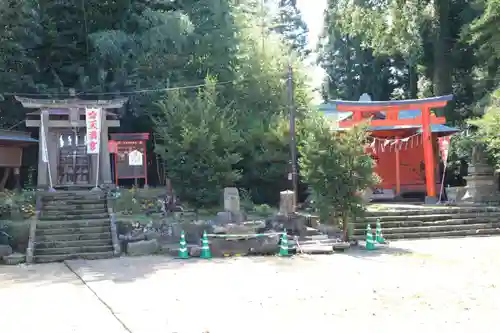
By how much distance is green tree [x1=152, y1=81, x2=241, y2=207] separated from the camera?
17359 millimetres

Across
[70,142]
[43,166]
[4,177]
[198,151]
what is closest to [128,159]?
[70,142]

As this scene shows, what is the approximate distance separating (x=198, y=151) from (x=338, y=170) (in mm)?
5388

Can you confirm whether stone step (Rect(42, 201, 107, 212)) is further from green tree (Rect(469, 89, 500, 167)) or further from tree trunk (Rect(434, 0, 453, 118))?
tree trunk (Rect(434, 0, 453, 118))

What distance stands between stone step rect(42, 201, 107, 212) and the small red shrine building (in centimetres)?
975

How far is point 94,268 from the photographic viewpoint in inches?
456

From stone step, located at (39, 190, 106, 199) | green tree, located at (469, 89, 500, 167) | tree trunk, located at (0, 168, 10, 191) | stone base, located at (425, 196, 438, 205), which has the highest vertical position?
green tree, located at (469, 89, 500, 167)

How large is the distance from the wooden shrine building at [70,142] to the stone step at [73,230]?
357cm

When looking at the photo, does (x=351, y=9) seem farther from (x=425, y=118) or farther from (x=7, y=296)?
(x=7, y=296)

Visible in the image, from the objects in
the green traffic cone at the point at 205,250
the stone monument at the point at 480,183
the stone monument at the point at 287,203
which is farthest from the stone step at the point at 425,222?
the green traffic cone at the point at 205,250

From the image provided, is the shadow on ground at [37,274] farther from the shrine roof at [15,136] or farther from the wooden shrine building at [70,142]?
the shrine roof at [15,136]

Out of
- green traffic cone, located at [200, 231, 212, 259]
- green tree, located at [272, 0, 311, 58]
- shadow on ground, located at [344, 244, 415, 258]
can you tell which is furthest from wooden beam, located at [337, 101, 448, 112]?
green tree, located at [272, 0, 311, 58]

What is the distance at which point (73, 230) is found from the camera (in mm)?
14562

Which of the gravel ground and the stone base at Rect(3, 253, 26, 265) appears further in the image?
the stone base at Rect(3, 253, 26, 265)

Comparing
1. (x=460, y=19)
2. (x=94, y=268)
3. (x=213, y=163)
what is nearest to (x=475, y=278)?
(x=94, y=268)
